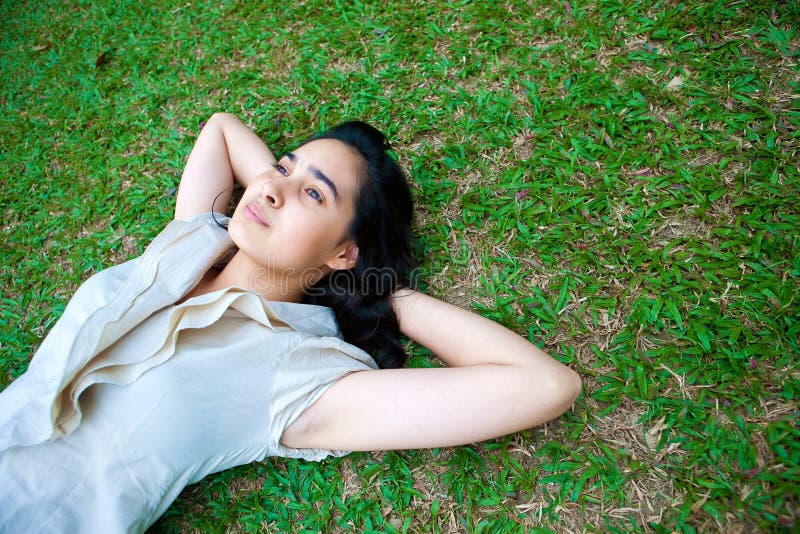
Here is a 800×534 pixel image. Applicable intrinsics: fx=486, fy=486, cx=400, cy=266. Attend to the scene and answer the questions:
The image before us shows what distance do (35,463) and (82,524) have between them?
1.01 ft

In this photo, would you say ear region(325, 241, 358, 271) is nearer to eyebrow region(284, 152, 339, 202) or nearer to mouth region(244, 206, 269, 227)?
eyebrow region(284, 152, 339, 202)

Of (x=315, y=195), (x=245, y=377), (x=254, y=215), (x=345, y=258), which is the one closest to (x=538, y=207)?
(x=345, y=258)

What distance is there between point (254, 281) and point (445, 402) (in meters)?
1.09

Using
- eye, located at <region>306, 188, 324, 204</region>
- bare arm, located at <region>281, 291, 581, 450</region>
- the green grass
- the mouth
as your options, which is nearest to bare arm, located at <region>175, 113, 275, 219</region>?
the green grass

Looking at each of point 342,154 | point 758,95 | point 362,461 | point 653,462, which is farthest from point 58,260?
point 758,95

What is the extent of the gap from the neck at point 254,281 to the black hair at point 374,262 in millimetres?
148

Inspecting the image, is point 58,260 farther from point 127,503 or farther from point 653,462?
point 653,462

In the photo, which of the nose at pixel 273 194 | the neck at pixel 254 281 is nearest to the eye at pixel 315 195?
the nose at pixel 273 194

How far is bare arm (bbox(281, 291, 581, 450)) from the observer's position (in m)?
1.85

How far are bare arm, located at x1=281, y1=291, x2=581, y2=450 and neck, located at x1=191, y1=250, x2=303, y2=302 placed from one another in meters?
0.60

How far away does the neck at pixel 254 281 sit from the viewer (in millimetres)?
2305

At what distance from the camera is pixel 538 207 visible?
2641 millimetres

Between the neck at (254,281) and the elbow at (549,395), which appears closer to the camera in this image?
the elbow at (549,395)

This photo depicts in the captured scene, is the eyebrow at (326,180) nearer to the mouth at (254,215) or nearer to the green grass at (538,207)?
the mouth at (254,215)
